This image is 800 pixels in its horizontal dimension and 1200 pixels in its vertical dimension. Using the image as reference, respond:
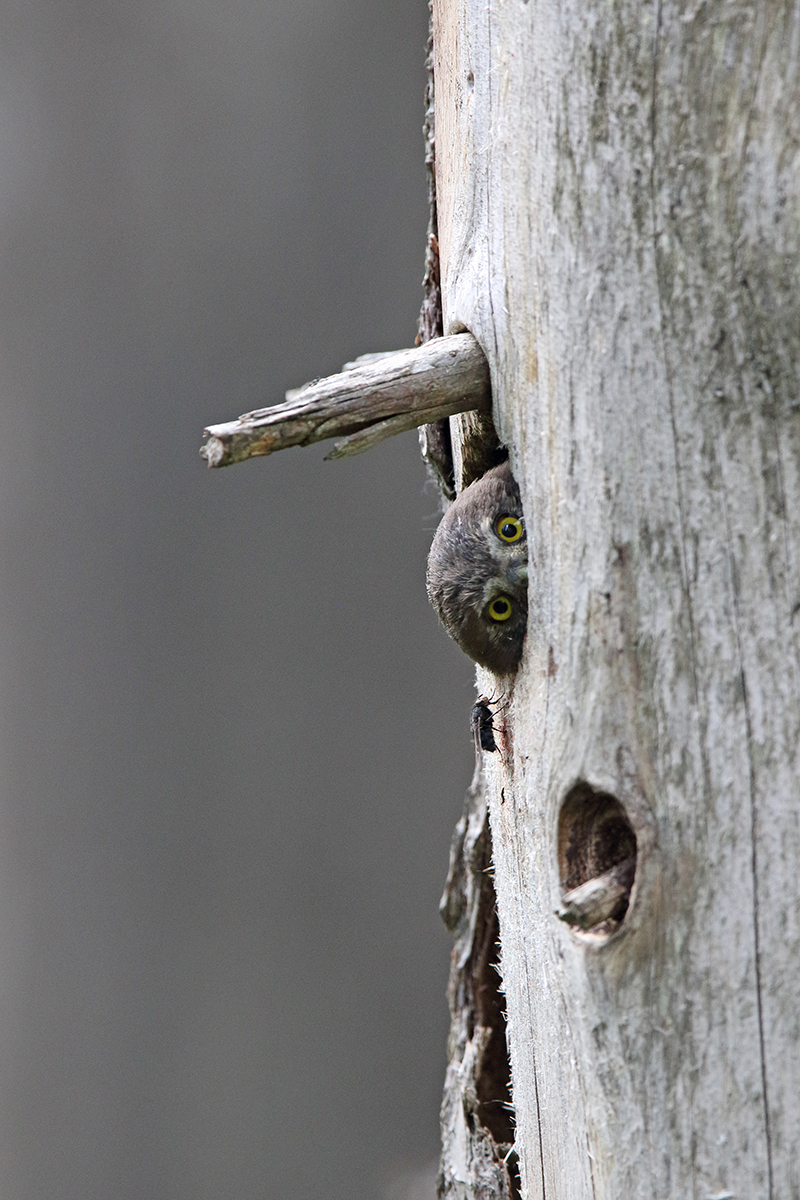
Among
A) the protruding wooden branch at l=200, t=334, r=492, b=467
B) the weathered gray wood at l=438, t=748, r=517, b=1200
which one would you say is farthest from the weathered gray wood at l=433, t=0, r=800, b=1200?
the weathered gray wood at l=438, t=748, r=517, b=1200

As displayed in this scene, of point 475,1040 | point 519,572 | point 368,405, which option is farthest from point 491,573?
point 475,1040

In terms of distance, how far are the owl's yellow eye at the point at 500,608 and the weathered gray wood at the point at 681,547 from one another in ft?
0.40

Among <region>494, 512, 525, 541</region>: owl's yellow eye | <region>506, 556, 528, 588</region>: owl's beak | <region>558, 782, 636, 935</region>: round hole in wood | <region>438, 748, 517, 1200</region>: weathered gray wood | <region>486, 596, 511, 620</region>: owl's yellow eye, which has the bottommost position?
<region>438, 748, 517, 1200</region>: weathered gray wood

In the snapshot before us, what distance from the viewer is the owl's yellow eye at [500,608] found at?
1.32m

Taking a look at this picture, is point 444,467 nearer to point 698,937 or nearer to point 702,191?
point 702,191

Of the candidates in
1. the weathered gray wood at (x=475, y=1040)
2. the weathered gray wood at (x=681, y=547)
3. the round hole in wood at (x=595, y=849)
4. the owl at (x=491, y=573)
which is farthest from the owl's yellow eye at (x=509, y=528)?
the weathered gray wood at (x=475, y=1040)

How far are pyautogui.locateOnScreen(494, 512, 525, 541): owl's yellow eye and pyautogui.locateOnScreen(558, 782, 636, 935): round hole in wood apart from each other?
0.32 metres

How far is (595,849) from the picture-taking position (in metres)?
1.21

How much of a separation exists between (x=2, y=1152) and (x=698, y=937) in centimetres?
330

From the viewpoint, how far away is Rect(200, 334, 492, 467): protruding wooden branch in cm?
116

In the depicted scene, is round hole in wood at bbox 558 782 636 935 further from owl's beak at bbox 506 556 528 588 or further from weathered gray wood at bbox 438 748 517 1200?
weathered gray wood at bbox 438 748 517 1200

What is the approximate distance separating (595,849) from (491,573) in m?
0.35

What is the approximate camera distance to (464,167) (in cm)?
148

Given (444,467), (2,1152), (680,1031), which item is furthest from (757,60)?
(2,1152)
